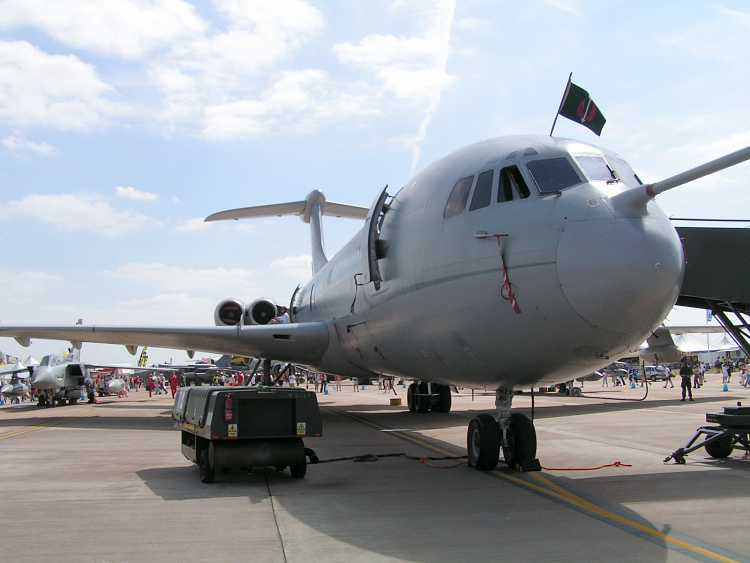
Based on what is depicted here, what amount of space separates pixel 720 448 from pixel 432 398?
10711 mm

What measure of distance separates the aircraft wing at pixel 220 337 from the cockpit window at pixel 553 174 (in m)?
8.56

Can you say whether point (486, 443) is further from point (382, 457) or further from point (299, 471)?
point (382, 457)

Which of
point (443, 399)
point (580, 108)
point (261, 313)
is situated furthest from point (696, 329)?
point (580, 108)

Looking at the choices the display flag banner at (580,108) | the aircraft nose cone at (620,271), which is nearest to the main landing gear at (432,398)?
the display flag banner at (580,108)

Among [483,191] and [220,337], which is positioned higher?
[483,191]

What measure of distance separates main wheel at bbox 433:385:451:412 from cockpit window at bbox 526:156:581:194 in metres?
13.1

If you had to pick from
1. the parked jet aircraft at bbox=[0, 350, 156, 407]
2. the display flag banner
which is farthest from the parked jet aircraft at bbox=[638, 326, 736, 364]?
the parked jet aircraft at bbox=[0, 350, 156, 407]

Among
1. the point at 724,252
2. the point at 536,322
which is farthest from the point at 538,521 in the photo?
the point at 724,252

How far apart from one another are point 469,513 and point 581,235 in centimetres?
286

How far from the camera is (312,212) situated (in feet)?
97.3

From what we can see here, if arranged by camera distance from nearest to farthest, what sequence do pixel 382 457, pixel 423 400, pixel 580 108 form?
pixel 580 108, pixel 382 457, pixel 423 400

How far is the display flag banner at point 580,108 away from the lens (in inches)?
401

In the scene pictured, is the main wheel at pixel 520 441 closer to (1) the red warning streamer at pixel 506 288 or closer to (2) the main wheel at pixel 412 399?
(1) the red warning streamer at pixel 506 288

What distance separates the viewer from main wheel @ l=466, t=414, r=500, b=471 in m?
9.26
